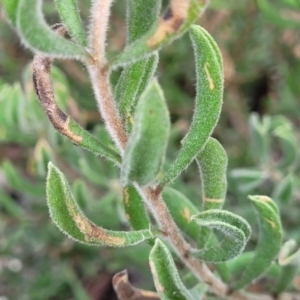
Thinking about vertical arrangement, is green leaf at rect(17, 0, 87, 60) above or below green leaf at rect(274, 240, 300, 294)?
above

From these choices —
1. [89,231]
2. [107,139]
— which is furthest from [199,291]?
[107,139]

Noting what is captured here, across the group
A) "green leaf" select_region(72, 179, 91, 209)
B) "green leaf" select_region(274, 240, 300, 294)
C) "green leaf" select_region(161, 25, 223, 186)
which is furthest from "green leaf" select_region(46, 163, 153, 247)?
"green leaf" select_region(72, 179, 91, 209)

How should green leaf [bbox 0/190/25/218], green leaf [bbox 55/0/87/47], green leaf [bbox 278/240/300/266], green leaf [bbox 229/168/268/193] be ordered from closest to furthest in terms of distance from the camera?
green leaf [bbox 55/0/87/47] < green leaf [bbox 278/240/300/266] < green leaf [bbox 229/168/268/193] < green leaf [bbox 0/190/25/218]

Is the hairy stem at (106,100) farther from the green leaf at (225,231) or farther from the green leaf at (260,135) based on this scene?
the green leaf at (260,135)

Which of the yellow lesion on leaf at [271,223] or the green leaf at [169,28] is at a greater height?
the green leaf at [169,28]

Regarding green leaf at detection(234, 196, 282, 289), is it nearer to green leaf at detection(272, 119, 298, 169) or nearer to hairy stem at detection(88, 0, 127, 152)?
hairy stem at detection(88, 0, 127, 152)

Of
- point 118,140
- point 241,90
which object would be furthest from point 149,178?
point 241,90

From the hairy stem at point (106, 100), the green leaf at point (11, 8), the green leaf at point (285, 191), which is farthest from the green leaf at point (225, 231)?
the green leaf at point (285, 191)
